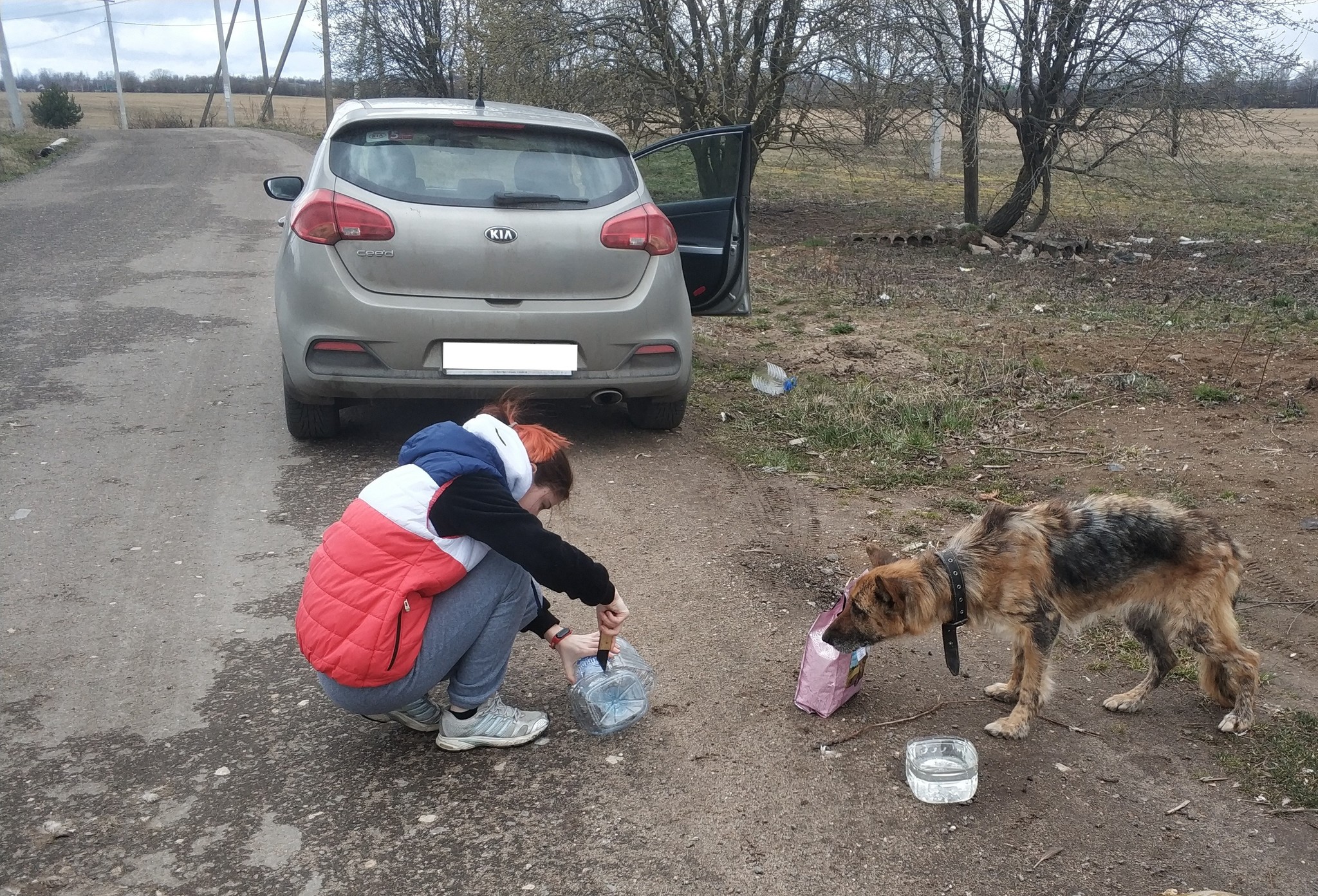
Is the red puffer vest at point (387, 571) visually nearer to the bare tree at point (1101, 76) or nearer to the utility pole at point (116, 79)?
the bare tree at point (1101, 76)

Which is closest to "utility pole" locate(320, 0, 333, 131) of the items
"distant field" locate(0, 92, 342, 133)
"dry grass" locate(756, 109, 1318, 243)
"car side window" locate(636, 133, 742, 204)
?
"distant field" locate(0, 92, 342, 133)

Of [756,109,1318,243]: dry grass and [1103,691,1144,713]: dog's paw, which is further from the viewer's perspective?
[756,109,1318,243]: dry grass

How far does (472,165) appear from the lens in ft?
18.2

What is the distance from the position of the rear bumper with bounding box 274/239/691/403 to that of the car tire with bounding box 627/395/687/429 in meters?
0.52

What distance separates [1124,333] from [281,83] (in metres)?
79.4

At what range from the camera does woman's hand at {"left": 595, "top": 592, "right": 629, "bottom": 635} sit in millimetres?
3047

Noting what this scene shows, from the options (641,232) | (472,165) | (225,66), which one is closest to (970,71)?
(641,232)

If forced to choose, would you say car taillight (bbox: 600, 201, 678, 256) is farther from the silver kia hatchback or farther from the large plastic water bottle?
the large plastic water bottle

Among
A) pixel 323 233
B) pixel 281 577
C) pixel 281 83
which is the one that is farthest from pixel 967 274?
pixel 281 83

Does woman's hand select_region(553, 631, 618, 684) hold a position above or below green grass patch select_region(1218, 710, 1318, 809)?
above

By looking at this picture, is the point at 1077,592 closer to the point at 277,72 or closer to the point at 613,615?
the point at 613,615

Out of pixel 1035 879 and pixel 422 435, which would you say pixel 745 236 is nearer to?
pixel 422 435

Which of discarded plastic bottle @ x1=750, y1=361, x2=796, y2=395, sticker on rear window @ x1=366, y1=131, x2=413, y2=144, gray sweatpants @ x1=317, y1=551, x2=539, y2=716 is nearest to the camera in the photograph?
gray sweatpants @ x1=317, y1=551, x2=539, y2=716

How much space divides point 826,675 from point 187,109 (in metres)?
68.5
